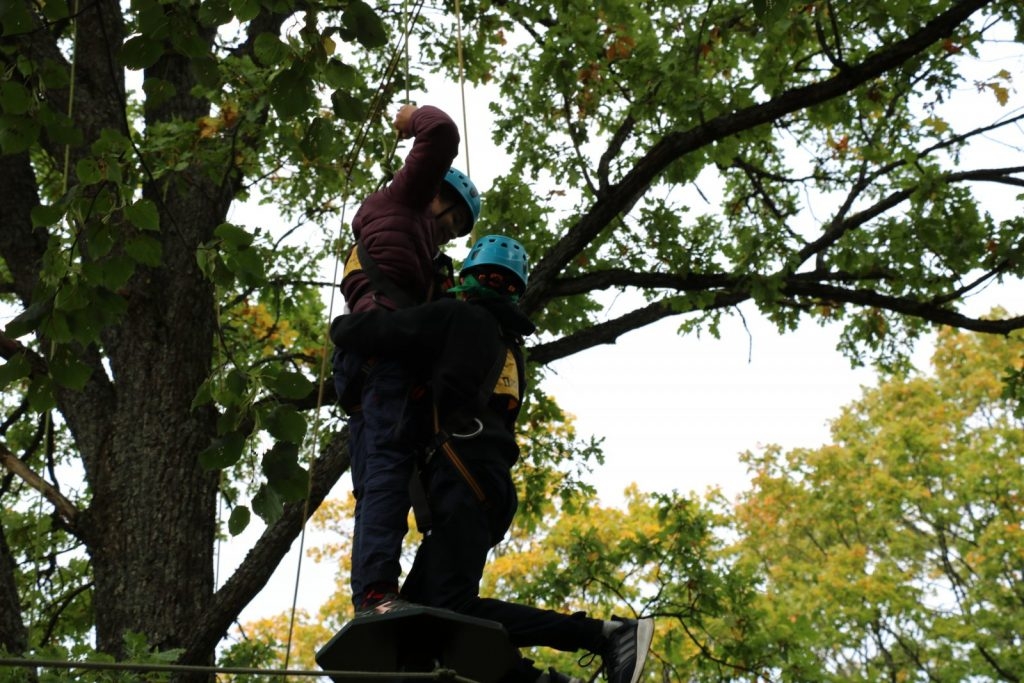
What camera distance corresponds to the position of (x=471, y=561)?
142 inches

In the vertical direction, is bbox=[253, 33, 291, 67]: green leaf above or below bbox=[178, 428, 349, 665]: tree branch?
above

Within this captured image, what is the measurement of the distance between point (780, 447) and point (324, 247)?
50.2ft

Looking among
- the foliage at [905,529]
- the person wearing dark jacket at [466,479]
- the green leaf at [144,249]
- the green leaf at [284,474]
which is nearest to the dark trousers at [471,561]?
the person wearing dark jacket at [466,479]

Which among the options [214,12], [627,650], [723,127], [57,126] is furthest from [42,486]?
[723,127]

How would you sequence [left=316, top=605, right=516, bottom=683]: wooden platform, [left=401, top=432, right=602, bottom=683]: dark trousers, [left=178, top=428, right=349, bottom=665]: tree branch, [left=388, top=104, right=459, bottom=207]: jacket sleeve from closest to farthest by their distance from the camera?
[left=316, top=605, right=516, bottom=683]: wooden platform → [left=401, top=432, right=602, bottom=683]: dark trousers → [left=388, top=104, right=459, bottom=207]: jacket sleeve → [left=178, top=428, right=349, bottom=665]: tree branch

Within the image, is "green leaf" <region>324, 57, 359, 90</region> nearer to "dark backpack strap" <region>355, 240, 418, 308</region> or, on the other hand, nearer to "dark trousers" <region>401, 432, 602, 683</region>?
"dark backpack strap" <region>355, 240, 418, 308</region>

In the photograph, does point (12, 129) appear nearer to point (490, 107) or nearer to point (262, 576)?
point (262, 576)

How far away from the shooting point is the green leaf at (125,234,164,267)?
12.4ft

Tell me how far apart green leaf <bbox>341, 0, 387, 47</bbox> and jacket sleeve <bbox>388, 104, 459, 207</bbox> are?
11.5 inches

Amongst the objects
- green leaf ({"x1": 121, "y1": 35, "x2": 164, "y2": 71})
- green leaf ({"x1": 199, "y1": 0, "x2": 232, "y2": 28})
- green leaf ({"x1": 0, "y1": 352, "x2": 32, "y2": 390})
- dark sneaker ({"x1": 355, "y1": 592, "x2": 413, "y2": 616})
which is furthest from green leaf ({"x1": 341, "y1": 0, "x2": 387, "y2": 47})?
dark sneaker ({"x1": 355, "y1": 592, "x2": 413, "y2": 616})

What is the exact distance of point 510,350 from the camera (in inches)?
155

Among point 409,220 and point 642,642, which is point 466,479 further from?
point 409,220

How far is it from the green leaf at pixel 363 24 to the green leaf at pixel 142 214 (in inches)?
34.8

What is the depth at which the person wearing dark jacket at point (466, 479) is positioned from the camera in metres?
3.58
